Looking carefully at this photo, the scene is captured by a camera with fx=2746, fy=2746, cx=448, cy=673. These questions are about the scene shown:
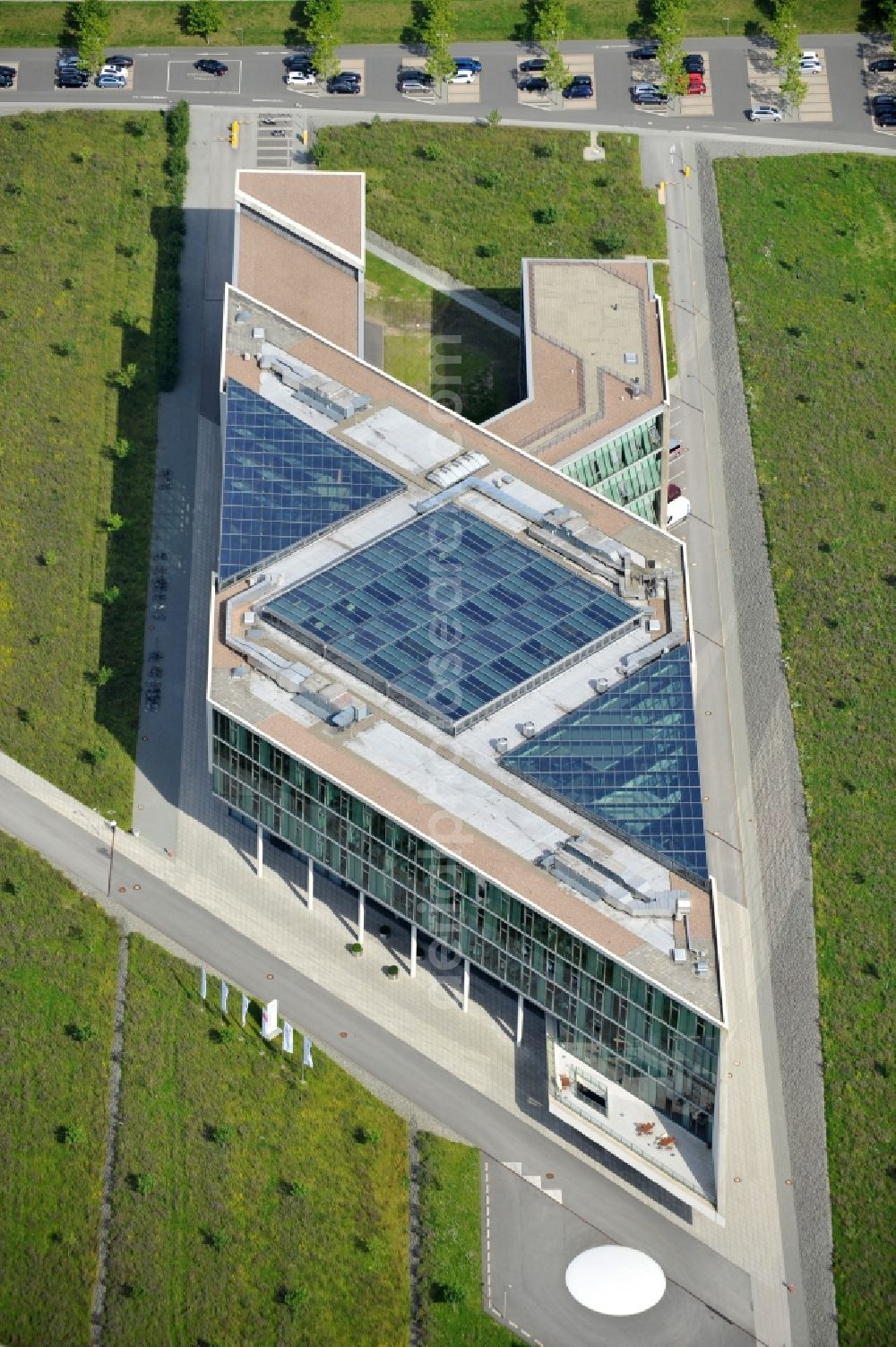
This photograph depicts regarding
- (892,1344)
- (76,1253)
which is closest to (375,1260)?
(76,1253)

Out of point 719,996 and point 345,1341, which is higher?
point 719,996

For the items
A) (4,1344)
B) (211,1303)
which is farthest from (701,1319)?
(4,1344)

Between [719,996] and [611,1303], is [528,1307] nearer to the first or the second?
[611,1303]

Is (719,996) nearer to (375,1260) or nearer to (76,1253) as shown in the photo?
(375,1260)

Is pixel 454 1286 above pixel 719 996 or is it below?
below

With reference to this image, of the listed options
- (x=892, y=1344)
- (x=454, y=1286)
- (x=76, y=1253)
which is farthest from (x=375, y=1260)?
(x=892, y=1344)

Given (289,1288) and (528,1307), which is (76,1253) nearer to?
(289,1288)

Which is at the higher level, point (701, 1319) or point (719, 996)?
point (719, 996)
